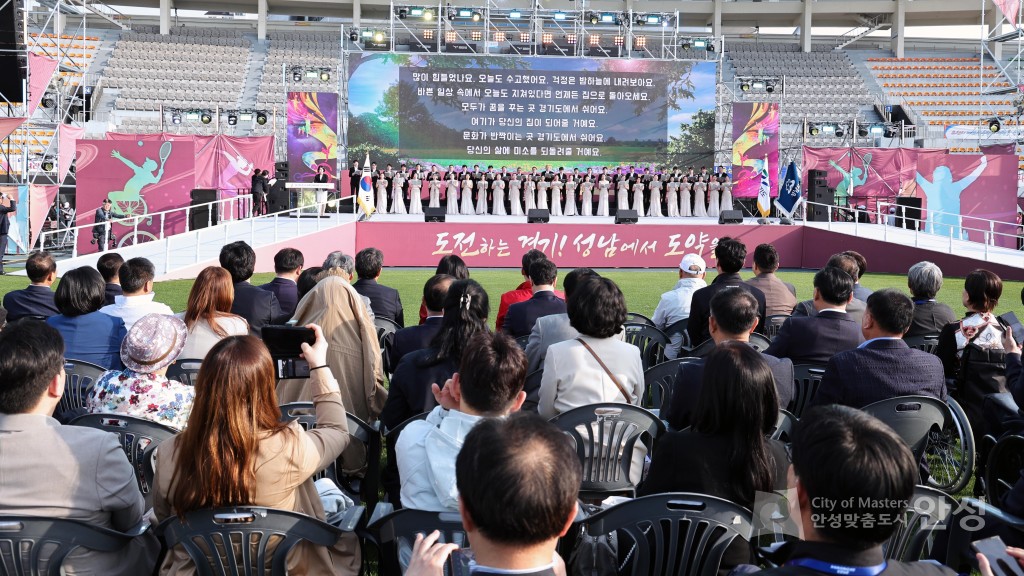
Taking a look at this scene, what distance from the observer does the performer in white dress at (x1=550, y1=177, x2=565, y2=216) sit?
2522cm

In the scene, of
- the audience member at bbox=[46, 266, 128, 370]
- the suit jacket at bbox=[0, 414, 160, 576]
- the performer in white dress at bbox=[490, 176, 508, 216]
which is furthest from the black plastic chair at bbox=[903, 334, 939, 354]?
the performer in white dress at bbox=[490, 176, 508, 216]

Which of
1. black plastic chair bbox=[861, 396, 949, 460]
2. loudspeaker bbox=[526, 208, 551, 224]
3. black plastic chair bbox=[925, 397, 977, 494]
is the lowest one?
black plastic chair bbox=[925, 397, 977, 494]

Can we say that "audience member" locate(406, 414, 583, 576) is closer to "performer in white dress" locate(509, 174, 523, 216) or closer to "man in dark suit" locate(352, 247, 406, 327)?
"man in dark suit" locate(352, 247, 406, 327)

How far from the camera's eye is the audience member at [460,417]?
9.16 feet

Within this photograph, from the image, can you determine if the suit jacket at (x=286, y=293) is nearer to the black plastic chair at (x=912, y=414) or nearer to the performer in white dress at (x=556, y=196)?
the black plastic chair at (x=912, y=414)

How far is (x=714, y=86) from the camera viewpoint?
27.8 m

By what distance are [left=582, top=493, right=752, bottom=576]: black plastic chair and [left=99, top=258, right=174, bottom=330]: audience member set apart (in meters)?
3.84

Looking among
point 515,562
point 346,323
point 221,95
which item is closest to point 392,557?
point 515,562

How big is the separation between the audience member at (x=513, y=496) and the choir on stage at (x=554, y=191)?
22.4m

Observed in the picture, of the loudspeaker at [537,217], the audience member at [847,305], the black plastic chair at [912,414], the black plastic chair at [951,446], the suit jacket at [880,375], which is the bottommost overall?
the black plastic chair at [951,446]

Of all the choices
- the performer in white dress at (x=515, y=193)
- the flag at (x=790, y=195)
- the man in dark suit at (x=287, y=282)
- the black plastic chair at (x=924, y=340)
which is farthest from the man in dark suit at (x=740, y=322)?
the performer in white dress at (x=515, y=193)

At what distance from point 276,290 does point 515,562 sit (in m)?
5.43

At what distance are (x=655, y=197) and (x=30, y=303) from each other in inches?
813

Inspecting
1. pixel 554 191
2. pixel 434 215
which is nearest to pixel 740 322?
pixel 434 215
